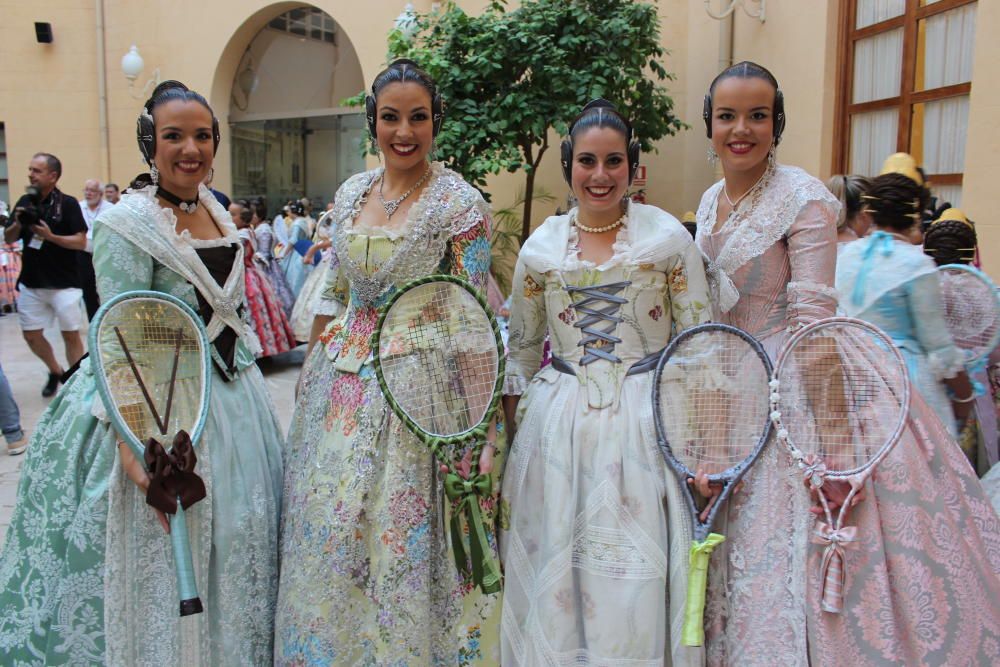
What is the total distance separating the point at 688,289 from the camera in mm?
2504

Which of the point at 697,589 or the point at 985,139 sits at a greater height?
the point at 985,139

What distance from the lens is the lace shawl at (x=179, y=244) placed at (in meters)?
2.44

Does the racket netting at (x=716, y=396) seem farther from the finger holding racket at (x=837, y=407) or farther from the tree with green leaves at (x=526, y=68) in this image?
the tree with green leaves at (x=526, y=68)

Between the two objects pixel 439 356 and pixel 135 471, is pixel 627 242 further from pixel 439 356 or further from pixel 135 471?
pixel 135 471

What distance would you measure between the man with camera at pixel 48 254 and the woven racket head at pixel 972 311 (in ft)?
20.1

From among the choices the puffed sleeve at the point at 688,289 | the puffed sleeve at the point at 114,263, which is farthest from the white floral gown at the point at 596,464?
the puffed sleeve at the point at 114,263

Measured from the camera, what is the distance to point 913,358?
9.59 ft

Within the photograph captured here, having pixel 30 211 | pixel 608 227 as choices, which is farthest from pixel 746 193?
pixel 30 211

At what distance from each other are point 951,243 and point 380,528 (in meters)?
2.58

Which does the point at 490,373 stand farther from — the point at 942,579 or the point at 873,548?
the point at 942,579

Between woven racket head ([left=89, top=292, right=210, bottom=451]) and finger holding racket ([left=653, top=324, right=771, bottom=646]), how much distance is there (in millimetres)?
1377

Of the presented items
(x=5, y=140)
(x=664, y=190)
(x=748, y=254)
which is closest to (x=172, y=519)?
(x=748, y=254)

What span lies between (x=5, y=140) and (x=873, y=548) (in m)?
14.8

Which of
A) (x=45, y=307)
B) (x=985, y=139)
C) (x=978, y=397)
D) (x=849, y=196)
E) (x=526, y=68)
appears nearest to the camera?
(x=978, y=397)
